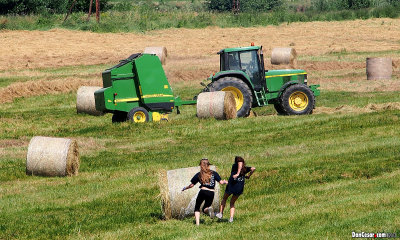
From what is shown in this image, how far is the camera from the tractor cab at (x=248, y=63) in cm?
2580

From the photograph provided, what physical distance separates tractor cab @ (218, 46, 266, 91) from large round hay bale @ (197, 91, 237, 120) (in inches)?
52.0

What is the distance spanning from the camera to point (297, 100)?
26.0 m

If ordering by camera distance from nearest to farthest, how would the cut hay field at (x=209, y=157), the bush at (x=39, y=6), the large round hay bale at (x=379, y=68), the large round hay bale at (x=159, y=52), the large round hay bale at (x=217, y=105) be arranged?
1. the cut hay field at (x=209, y=157)
2. the large round hay bale at (x=217, y=105)
3. the large round hay bale at (x=379, y=68)
4. the large round hay bale at (x=159, y=52)
5. the bush at (x=39, y=6)

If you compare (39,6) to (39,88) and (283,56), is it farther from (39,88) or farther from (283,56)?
(39,88)

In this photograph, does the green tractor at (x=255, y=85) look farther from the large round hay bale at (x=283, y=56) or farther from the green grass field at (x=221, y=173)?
the large round hay bale at (x=283, y=56)

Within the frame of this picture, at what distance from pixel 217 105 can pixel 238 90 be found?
49.4 inches

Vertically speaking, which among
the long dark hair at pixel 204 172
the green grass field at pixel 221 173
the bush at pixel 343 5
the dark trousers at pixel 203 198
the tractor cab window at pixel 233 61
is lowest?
the green grass field at pixel 221 173

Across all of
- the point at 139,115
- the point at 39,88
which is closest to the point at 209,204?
the point at 139,115

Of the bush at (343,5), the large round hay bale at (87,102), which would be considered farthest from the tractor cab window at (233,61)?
the bush at (343,5)

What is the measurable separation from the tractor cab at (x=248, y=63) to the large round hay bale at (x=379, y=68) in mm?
11226

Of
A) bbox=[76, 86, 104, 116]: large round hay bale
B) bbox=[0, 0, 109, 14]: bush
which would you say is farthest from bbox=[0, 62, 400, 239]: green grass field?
bbox=[0, 0, 109, 14]: bush

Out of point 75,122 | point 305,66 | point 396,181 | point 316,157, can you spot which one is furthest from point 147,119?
point 305,66

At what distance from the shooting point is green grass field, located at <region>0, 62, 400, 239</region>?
43.9 feet

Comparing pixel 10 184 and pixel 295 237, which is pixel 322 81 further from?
pixel 295 237
